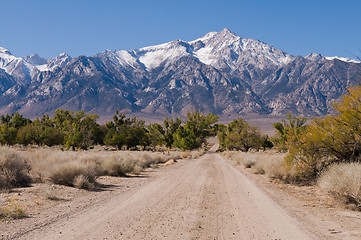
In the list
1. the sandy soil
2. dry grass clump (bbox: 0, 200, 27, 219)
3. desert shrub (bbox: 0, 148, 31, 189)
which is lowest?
the sandy soil

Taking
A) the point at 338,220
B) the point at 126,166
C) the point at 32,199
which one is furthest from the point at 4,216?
the point at 126,166

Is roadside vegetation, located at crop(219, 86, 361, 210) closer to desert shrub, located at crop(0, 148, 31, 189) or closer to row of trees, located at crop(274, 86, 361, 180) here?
row of trees, located at crop(274, 86, 361, 180)

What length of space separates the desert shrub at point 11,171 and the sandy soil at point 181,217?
3.48 ft

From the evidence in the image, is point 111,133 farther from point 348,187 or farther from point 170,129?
point 348,187

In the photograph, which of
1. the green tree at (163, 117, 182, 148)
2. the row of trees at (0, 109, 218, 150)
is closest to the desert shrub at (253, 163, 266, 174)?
the row of trees at (0, 109, 218, 150)

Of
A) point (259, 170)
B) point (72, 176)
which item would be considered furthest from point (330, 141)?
point (72, 176)

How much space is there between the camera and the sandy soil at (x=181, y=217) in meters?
7.00

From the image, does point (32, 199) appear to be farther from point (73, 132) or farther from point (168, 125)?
point (168, 125)

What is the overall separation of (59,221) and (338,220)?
24.8ft

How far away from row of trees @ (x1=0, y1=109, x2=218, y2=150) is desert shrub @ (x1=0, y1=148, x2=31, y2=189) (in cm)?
3649

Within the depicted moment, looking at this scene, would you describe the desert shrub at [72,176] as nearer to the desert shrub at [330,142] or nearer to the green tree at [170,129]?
the desert shrub at [330,142]

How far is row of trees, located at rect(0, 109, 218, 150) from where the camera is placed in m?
53.0

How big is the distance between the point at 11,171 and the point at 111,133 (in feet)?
189

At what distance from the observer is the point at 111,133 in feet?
229
